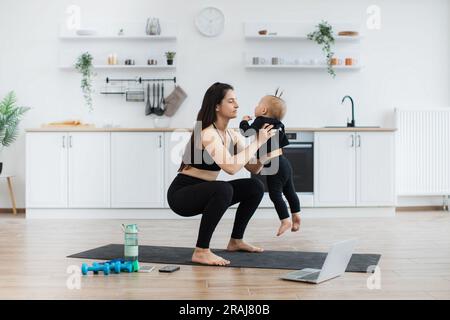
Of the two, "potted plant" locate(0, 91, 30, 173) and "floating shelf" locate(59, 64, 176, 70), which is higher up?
"floating shelf" locate(59, 64, 176, 70)

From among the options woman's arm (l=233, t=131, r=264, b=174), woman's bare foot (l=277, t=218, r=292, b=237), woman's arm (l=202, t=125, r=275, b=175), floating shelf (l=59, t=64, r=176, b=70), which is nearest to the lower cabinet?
floating shelf (l=59, t=64, r=176, b=70)

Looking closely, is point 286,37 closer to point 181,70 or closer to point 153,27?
point 181,70

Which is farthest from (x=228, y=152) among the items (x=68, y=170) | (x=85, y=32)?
(x=85, y=32)

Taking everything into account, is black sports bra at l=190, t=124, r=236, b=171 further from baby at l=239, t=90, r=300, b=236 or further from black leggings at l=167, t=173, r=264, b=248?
baby at l=239, t=90, r=300, b=236

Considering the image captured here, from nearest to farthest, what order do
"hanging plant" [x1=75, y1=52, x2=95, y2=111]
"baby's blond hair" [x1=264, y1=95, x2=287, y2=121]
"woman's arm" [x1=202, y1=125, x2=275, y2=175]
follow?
"woman's arm" [x1=202, y1=125, x2=275, y2=175] < "baby's blond hair" [x1=264, y1=95, x2=287, y2=121] < "hanging plant" [x1=75, y1=52, x2=95, y2=111]

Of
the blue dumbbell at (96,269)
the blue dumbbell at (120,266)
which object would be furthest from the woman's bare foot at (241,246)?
the blue dumbbell at (96,269)

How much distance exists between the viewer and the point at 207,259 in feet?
11.0

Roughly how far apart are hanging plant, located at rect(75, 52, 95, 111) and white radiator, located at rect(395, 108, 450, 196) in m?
3.35

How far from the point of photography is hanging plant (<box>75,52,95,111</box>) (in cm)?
645

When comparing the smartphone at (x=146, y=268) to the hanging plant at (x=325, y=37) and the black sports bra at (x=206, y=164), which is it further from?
the hanging plant at (x=325, y=37)

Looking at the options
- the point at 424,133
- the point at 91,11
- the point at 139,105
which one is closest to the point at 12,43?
the point at 91,11

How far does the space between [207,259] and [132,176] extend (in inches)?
112

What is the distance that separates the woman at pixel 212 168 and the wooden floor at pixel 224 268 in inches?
10.9

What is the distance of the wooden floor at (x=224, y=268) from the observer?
268cm
